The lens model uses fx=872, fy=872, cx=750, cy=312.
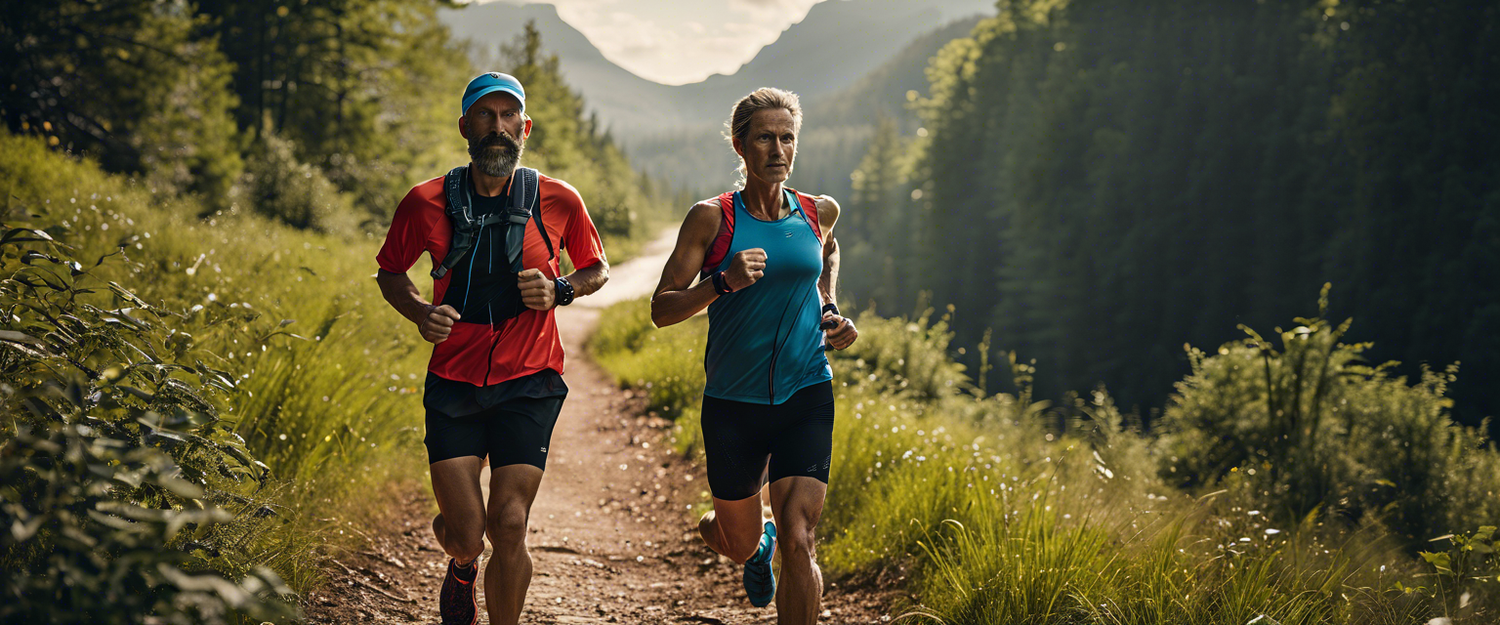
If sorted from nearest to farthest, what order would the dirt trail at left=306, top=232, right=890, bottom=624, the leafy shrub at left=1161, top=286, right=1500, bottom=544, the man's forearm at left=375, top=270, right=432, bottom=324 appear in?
the man's forearm at left=375, top=270, right=432, bottom=324, the dirt trail at left=306, top=232, right=890, bottom=624, the leafy shrub at left=1161, top=286, right=1500, bottom=544

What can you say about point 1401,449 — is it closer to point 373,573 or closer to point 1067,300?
point 373,573

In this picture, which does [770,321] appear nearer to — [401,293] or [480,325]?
[480,325]

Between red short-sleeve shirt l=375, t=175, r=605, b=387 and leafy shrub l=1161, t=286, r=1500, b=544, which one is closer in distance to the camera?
red short-sleeve shirt l=375, t=175, r=605, b=387

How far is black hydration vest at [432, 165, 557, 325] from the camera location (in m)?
3.62

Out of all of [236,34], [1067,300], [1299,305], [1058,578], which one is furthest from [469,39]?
[1058,578]

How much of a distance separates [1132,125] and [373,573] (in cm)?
3714

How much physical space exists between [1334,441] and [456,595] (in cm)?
1093

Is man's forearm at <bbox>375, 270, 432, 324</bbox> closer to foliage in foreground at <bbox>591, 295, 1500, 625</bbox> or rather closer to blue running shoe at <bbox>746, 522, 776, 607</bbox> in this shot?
blue running shoe at <bbox>746, 522, 776, 607</bbox>

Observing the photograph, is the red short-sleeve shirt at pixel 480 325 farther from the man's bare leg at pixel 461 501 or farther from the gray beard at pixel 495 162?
the man's bare leg at pixel 461 501

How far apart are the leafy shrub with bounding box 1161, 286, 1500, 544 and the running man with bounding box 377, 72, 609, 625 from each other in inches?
272

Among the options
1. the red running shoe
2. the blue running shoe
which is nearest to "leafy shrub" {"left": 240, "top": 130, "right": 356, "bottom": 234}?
the red running shoe

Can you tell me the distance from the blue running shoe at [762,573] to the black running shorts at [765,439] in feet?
1.03

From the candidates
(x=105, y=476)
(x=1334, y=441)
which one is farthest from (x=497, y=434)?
(x=1334, y=441)

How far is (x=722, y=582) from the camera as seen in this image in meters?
5.56
